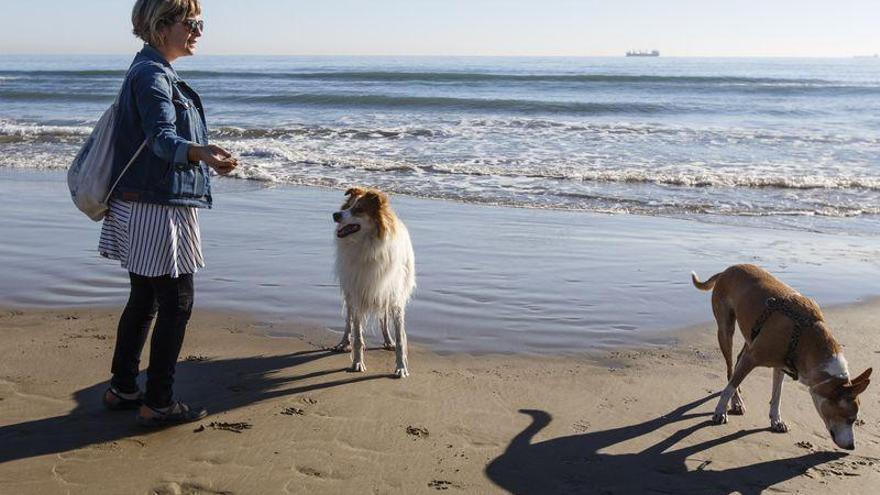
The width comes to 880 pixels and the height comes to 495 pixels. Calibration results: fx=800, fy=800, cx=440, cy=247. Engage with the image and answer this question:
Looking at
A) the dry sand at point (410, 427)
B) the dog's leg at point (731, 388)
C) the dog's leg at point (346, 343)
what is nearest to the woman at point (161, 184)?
the dry sand at point (410, 427)

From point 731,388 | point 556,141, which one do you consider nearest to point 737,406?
point 731,388

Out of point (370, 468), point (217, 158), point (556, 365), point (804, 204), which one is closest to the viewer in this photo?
point (217, 158)

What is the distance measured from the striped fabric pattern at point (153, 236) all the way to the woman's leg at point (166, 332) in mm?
100

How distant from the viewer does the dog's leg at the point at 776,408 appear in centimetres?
459

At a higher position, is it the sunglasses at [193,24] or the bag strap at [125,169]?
the sunglasses at [193,24]

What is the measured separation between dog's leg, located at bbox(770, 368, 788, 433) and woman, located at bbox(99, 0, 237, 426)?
3.30 meters

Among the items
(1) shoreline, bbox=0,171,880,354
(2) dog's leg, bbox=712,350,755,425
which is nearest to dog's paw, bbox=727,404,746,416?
(2) dog's leg, bbox=712,350,755,425

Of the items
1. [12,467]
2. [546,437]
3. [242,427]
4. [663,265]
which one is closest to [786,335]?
[546,437]

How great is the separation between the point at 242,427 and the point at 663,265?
16.4 ft

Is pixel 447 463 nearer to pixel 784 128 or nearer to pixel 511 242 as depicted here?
pixel 511 242

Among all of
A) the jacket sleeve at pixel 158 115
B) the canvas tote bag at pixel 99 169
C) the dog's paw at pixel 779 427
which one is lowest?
the dog's paw at pixel 779 427

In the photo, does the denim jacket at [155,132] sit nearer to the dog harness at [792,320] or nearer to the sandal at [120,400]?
the sandal at [120,400]

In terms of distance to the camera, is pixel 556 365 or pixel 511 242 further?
pixel 511 242

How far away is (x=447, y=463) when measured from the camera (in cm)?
407
